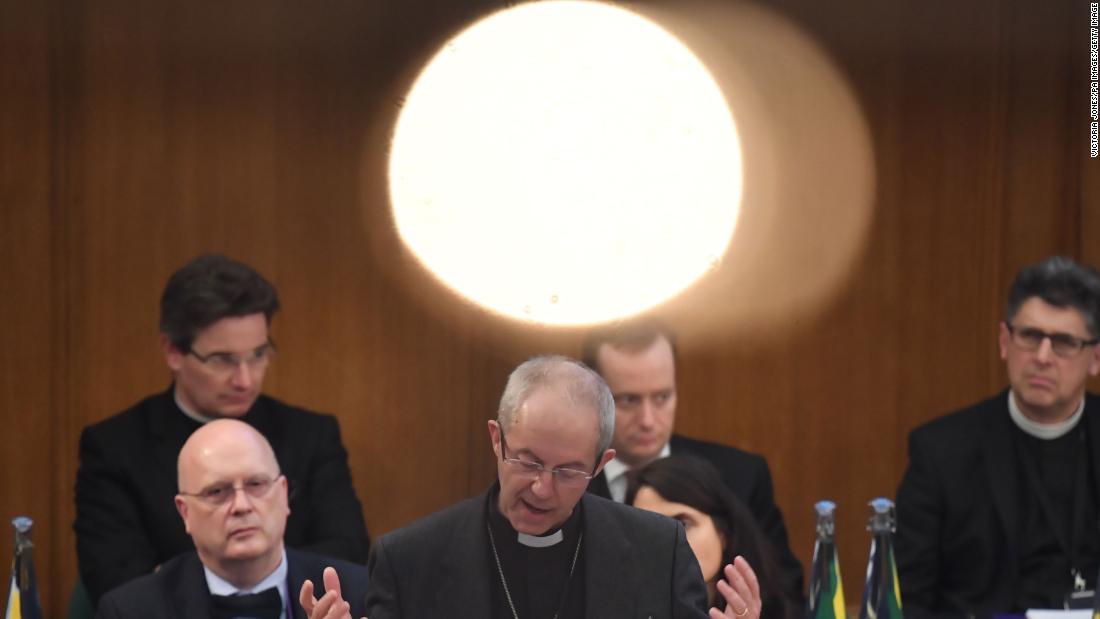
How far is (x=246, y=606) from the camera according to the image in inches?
127

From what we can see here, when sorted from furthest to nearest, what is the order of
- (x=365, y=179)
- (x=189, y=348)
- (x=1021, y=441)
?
1. (x=365, y=179)
2. (x=1021, y=441)
3. (x=189, y=348)

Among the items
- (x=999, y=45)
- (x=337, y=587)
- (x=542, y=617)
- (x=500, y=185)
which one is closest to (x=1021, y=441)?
(x=999, y=45)

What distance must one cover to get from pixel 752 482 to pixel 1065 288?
911mm

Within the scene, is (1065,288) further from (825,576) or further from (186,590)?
(186,590)

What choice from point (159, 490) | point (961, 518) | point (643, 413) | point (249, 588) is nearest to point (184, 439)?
point (159, 490)

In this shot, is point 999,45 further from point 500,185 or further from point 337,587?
point 337,587

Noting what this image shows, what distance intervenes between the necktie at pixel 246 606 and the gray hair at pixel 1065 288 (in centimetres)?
198

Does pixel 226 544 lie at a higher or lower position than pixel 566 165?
lower

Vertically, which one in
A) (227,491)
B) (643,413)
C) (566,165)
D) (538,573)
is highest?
(566,165)

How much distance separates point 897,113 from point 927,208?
1.01 ft

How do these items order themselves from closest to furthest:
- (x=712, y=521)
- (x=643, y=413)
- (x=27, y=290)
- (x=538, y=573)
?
(x=538, y=573)
(x=712, y=521)
(x=643, y=413)
(x=27, y=290)

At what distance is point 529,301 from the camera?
16.6ft

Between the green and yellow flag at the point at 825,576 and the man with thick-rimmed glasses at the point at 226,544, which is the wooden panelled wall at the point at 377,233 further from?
the green and yellow flag at the point at 825,576

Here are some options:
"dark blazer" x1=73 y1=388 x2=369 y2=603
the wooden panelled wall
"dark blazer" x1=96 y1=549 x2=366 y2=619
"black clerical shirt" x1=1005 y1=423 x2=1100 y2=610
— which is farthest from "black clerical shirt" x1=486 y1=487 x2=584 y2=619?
the wooden panelled wall
